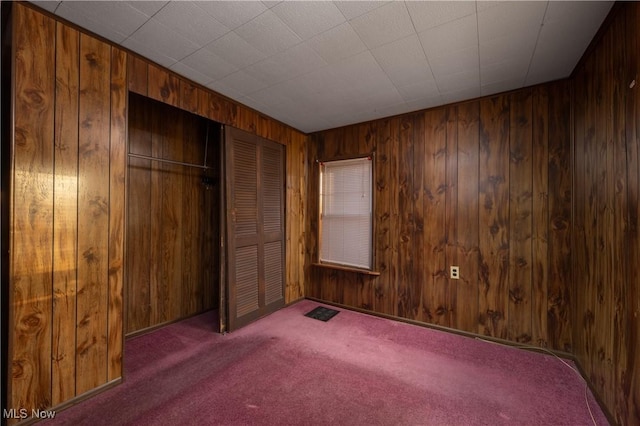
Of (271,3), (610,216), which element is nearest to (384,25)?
(271,3)

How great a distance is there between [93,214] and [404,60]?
8.47 feet

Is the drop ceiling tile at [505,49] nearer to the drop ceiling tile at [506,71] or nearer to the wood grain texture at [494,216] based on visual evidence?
the drop ceiling tile at [506,71]

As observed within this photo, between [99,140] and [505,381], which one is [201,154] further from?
[505,381]

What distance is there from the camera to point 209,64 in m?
2.08

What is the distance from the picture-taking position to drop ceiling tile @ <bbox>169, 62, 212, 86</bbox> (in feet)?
6.95

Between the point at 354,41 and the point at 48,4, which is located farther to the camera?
the point at 354,41

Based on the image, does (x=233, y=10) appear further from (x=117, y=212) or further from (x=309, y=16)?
(x=117, y=212)

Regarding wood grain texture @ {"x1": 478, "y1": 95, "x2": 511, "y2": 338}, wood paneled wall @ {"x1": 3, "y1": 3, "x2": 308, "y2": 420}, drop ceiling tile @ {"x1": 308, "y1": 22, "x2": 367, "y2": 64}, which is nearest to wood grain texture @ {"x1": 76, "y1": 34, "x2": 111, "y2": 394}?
wood paneled wall @ {"x1": 3, "y1": 3, "x2": 308, "y2": 420}

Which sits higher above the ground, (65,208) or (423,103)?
(423,103)

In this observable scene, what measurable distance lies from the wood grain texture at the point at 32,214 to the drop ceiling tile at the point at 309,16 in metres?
1.48

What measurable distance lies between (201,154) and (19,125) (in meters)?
1.90

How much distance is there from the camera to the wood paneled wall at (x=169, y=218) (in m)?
2.77

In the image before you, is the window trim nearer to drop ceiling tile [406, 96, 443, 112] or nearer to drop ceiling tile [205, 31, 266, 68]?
drop ceiling tile [406, 96, 443, 112]

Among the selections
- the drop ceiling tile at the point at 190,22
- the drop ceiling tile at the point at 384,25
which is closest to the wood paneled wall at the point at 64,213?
the drop ceiling tile at the point at 190,22
